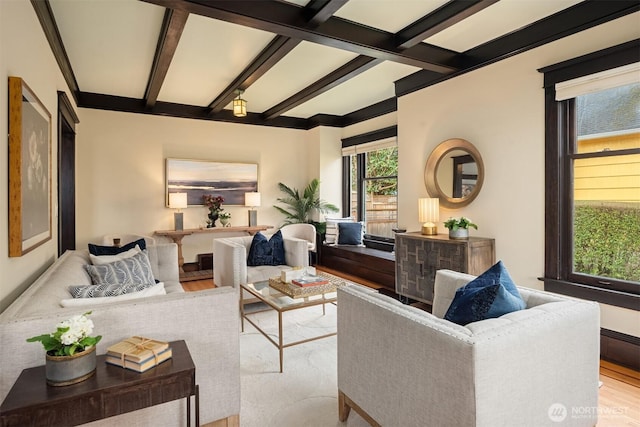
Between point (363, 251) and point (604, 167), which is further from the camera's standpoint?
point (363, 251)

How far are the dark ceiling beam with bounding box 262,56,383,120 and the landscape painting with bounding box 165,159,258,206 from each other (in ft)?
3.92

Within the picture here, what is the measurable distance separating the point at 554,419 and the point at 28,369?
84.7 inches

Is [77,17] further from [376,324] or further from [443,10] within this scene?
[376,324]

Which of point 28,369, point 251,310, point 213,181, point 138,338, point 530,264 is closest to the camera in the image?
point 28,369

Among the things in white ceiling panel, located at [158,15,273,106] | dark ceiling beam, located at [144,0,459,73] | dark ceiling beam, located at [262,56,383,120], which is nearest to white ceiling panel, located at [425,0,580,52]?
dark ceiling beam, located at [144,0,459,73]

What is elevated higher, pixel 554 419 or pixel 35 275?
pixel 35 275

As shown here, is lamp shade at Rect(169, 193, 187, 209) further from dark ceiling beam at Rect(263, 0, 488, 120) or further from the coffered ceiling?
dark ceiling beam at Rect(263, 0, 488, 120)

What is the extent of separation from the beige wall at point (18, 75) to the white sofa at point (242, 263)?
1600 millimetres

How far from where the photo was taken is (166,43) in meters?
3.12

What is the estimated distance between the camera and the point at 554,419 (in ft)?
4.75

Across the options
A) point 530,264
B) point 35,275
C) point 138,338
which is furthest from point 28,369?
point 530,264

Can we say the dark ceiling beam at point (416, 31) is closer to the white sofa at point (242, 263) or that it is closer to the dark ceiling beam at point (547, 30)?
A: the dark ceiling beam at point (547, 30)

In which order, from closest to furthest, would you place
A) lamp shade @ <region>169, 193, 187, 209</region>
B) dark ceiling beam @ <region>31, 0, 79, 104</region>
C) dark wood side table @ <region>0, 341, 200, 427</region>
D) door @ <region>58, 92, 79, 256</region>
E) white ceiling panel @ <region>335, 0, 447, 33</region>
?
1. dark wood side table @ <region>0, 341, 200, 427</region>
2. dark ceiling beam @ <region>31, 0, 79, 104</region>
3. white ceiling panel @ <region>335, 0, 447, 33</region>
4. door @ <region>58, 92, 79, 256</region>
5. lamp shade @ <region>169, 193, 187, 209</region>

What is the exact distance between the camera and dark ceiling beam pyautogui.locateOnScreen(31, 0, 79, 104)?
2.48 metres
